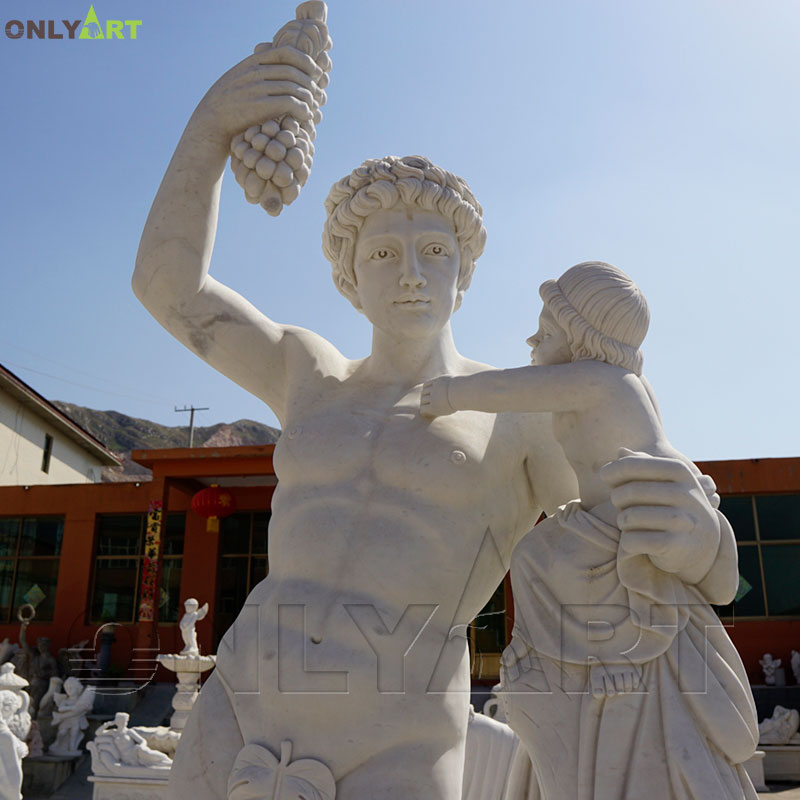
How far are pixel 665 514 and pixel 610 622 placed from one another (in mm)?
230

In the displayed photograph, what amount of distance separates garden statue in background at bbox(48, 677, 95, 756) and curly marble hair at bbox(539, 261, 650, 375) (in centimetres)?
1218

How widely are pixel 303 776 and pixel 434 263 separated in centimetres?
125

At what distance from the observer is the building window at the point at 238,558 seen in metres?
16.4

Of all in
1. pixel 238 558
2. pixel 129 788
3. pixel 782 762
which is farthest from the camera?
pixel 238 558

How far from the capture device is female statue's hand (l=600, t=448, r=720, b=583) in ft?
5.06

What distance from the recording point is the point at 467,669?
77.9 inches

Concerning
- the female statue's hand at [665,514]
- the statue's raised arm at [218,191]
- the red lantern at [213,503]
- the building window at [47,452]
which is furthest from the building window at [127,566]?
the female statue's hand at [665,514]

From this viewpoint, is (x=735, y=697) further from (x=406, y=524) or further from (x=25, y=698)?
(x=25, y=698)

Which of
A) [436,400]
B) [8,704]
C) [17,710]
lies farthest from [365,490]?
[17,710]

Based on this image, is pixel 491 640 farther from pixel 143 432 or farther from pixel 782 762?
pixel 143 432

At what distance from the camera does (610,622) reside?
62.4 inches

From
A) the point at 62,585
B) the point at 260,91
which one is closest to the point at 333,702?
the point at 260,91

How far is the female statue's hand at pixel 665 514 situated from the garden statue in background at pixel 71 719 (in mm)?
12271

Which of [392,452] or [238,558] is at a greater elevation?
[238,558]
